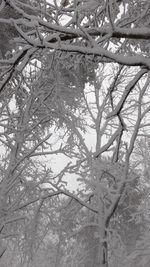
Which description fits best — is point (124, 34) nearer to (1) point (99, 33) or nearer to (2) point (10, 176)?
(1) point (99, 33)

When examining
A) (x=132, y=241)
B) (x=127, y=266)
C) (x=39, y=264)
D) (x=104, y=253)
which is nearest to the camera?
(x=127, y=266)

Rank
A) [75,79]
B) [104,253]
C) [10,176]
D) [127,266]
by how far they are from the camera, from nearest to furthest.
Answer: [127,266], [10,176], [104,253], [75,79]

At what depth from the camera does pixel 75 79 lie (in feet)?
27.1

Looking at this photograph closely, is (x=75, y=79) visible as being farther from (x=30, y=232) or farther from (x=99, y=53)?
(x=99, y=53)

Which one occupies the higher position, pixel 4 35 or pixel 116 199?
pixel 4 35

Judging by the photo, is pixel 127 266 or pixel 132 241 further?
pixel 132 241

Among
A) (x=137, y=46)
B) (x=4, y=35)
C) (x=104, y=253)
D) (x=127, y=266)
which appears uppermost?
(x=4, y=35)

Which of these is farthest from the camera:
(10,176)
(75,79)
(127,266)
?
(75,79)

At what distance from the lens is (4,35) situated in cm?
675

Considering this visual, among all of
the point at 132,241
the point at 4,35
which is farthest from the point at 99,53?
the point at 132,241

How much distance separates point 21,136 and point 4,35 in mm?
2151

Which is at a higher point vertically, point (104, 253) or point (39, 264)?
point (39, 264)

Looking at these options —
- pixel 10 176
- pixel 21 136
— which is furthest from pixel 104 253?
pixel 21 136

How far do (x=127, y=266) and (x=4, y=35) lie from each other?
200 inches
